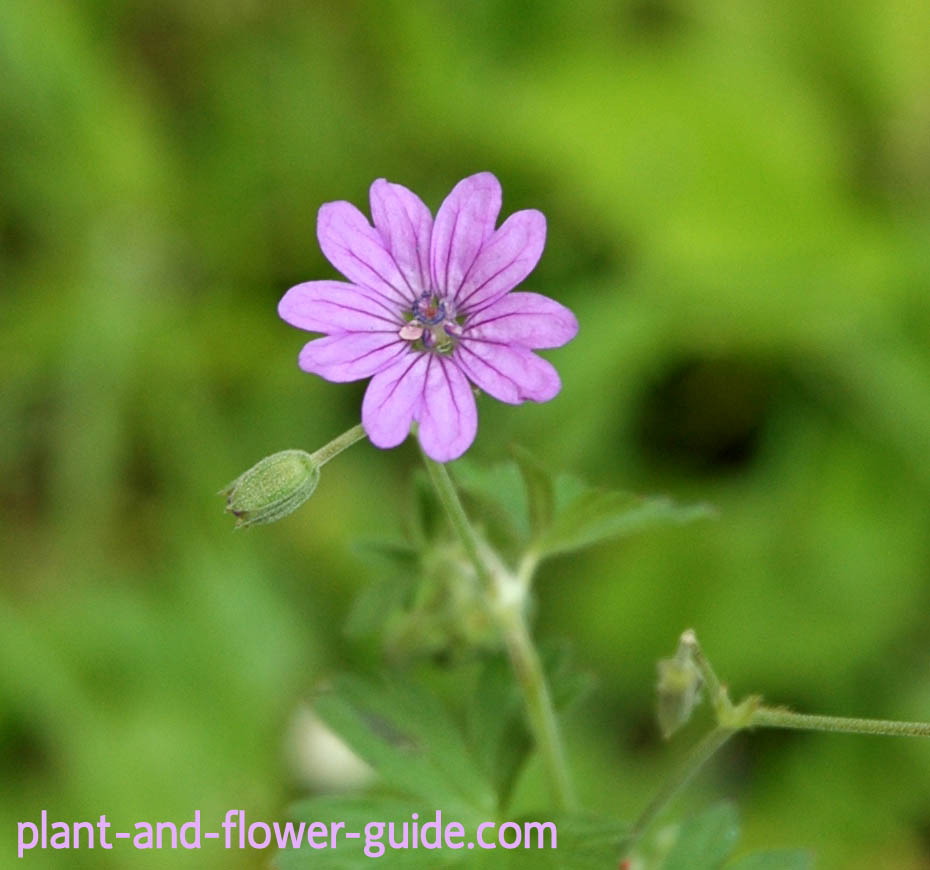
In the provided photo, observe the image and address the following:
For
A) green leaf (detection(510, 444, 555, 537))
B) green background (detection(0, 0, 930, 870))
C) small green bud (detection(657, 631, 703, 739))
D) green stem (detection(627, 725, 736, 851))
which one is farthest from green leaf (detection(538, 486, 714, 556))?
green background (detection(0, 0, 930, 870))

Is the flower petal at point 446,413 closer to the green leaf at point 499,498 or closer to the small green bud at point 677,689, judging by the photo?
the green leaf at point 499,498

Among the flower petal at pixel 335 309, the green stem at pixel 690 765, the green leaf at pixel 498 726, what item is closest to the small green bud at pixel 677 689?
the green stem at pixel 690 765

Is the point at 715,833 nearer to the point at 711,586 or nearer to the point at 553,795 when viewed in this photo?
the point at 553,795

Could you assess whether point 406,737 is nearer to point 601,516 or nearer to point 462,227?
point 601,516

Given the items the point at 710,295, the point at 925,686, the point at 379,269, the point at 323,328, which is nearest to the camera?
the point at 323,328

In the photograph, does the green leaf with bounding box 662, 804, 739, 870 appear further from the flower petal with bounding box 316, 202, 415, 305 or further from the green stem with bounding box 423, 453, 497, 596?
the flower petal with bounding box 316, 202, 415, 305

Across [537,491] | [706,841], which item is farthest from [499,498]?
[706,841]

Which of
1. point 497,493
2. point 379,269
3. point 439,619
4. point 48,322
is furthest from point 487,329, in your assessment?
→ point 48,322
